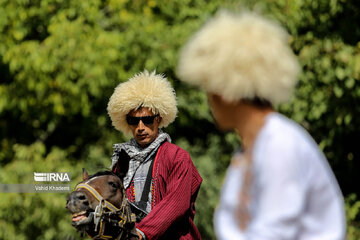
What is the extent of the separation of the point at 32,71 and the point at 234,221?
20.6 ft

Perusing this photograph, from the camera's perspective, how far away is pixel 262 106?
1564 mm

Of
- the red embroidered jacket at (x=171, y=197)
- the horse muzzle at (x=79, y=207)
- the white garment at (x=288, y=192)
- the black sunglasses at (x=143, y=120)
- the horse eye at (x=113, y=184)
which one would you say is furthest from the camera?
the black sunglasses at (x=143, y=120)

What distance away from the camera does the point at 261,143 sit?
1.49 metres

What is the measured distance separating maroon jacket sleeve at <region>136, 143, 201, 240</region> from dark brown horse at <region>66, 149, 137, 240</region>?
0.10 metres

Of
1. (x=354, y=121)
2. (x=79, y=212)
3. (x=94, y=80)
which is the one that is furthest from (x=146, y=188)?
(x=354, y=121)

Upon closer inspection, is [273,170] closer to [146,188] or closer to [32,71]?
[146,188]

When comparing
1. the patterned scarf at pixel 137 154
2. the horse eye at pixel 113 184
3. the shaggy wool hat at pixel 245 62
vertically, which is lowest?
the horse eye at pixel 113 184

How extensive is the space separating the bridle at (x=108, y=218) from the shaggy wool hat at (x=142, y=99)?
0.65 meters

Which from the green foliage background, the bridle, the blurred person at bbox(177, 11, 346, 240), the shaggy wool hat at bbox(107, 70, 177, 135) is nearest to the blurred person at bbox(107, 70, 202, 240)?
the shaggy wool hat at bbox(107, 70, 177, 135)

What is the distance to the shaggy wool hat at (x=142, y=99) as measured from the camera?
11.5 ft

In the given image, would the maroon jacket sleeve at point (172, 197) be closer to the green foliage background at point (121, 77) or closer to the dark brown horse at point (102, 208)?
the dark brown horse at point (102, 208)

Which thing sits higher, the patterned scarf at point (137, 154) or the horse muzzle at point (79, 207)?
the patterned scarf at point (137, 154)

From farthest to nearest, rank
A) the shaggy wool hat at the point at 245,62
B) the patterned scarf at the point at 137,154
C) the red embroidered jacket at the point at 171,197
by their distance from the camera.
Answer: the patterned scarf at the point at 137,154 → the red embroidered jacket at the point at 171,197 → the shaggy wool hat at the point at 245,62

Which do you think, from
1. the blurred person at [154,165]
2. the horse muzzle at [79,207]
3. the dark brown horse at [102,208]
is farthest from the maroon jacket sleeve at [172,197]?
the horse muzzle at [79,207]
